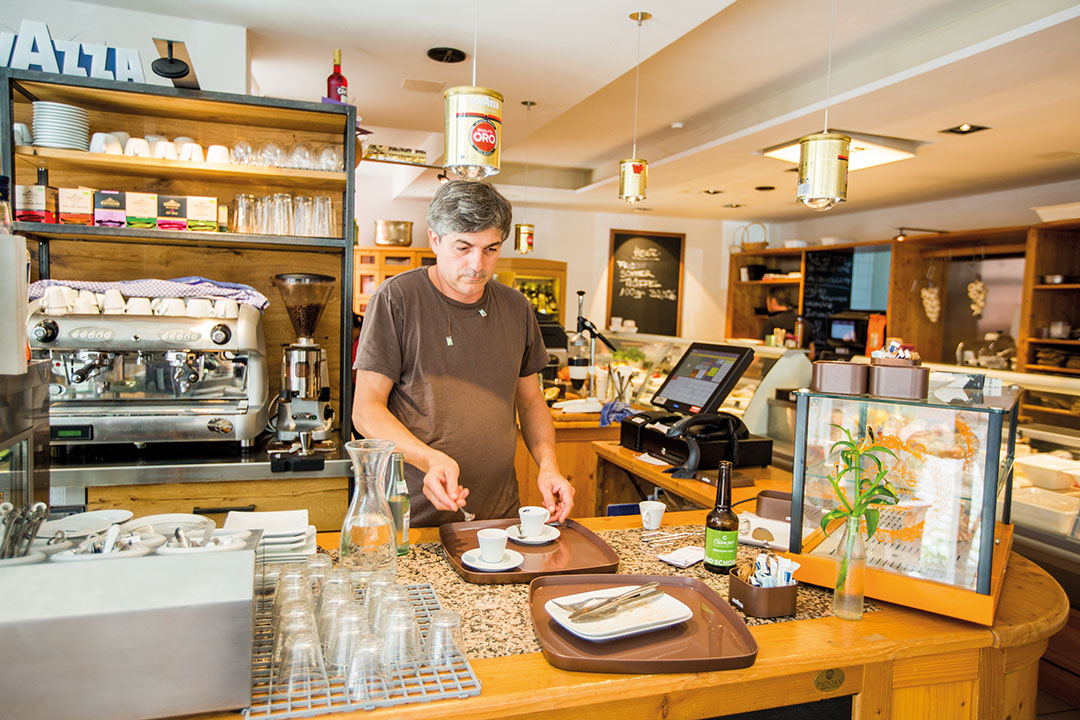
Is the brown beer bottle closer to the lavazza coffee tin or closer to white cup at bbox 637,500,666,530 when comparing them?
white cup at bbox 637,500,666,530

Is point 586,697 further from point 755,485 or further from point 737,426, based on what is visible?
point 737,426

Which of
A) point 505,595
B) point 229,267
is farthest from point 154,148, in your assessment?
point 505,595

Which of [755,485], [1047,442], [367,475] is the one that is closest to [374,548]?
[367,475]

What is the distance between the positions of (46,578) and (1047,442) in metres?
3.27

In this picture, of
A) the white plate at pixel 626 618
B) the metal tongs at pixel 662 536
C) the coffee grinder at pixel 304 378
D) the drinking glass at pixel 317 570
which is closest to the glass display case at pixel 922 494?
the metal tongs at pixel 662 536

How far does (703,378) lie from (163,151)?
2.48 meters

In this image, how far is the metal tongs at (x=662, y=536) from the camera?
1.79 metres

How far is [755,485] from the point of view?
254 cm

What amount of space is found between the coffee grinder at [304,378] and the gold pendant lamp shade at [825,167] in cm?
201

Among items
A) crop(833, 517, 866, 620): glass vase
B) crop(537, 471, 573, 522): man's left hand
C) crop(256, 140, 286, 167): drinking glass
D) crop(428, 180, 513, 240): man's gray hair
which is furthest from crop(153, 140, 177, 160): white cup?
crop(833, 517, 866, 620): glass vase

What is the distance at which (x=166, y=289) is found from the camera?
2.78 meters

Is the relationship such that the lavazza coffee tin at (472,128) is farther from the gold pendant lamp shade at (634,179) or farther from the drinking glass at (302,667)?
the gold pendant lamp shade at (634,179)

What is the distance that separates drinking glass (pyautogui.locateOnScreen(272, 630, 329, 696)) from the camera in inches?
40.1

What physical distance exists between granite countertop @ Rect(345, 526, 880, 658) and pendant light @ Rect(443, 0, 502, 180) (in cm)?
98
